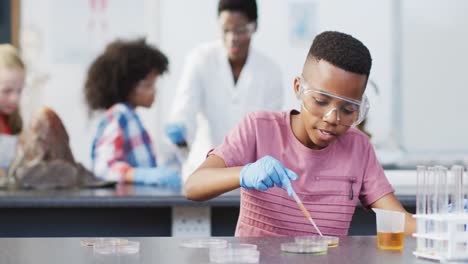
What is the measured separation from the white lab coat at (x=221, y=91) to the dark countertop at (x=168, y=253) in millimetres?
2029

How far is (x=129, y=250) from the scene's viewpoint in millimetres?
1488

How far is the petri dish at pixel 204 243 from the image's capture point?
1551 millimetres

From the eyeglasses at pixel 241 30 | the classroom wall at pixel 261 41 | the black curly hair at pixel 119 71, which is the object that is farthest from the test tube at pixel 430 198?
the classroom wall at pixel 261 41

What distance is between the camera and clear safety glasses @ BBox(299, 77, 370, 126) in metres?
1.73

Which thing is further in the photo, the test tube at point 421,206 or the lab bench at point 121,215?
the lab bench at point 121,215

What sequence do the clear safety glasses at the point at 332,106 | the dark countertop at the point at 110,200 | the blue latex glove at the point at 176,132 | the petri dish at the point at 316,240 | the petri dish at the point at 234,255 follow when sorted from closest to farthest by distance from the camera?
the petri dish at the point at 234,255 < the petri dish at the point at 316,240 < the clear safety glasses at the point at 332,106 < the dark countertop at the point at 110,200 < the blue latex glove at the point at 176,132

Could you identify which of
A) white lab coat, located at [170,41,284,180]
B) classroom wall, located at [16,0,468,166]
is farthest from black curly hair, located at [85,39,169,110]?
classroom wall, located at [16,0,468,166]

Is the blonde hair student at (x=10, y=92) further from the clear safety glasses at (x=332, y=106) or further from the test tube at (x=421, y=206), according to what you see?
the test tube at (x=421, y=206)

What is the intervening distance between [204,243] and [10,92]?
208 cm

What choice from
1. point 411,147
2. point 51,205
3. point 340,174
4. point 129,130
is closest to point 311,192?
point 340,174

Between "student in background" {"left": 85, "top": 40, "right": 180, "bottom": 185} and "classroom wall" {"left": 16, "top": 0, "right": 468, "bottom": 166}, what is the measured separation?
1219mm

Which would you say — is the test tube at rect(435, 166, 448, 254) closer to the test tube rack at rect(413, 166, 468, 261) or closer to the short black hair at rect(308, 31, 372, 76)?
the test tube rack at rect(413, 166, 468, 261)

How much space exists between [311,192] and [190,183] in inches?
9.9

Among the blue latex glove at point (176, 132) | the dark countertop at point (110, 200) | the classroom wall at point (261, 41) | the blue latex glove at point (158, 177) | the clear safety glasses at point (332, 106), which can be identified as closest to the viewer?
the clear safety glasses at point (332, 106)
